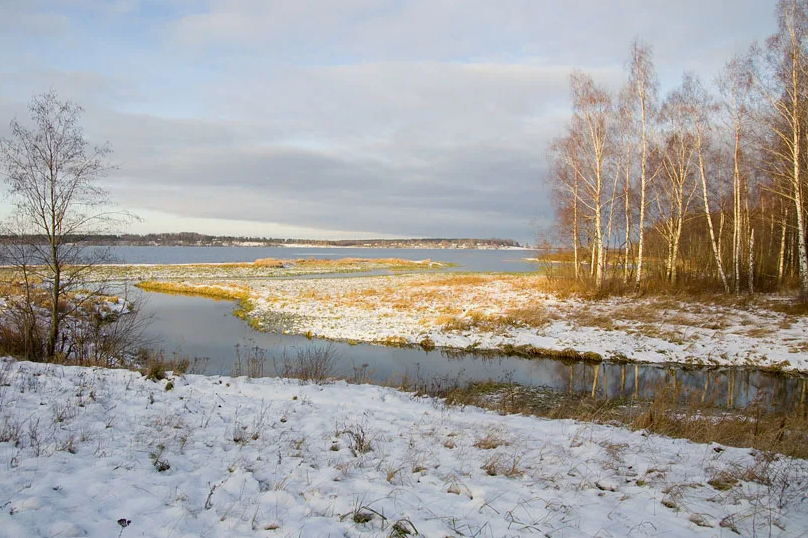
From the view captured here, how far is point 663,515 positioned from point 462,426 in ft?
10.9

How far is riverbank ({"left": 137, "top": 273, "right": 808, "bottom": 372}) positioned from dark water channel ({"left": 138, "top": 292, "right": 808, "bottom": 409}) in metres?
0.81

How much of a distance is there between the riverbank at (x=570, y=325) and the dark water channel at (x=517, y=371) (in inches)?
31.8

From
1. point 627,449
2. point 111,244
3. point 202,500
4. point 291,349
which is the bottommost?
point 291,349

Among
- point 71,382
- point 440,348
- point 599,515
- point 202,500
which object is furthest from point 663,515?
point 440,348

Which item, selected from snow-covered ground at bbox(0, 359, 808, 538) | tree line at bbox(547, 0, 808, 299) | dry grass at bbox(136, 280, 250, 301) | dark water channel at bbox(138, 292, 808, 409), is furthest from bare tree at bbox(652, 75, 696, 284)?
dry grass at bbox(136, 280, 250, 301)

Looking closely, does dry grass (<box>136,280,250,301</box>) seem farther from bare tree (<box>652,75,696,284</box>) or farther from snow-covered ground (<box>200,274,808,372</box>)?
bare tree (<box>652,75,696,284</box>)

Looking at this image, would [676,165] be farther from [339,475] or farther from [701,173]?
[339,475]

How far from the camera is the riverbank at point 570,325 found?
14.6m

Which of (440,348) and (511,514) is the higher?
(511,514)

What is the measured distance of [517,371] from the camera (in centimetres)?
1400

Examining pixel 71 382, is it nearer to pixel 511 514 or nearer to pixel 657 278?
pixel 511 514

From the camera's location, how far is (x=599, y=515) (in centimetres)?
420

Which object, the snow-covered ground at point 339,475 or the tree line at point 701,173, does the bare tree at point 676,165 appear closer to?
the tree line at point 701,173

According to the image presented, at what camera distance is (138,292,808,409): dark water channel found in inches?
451
